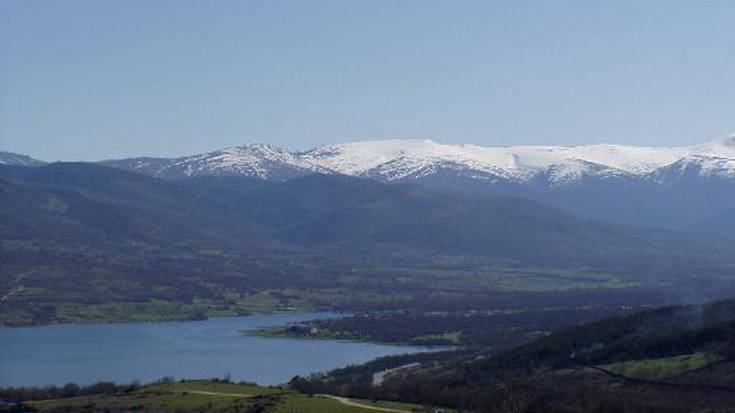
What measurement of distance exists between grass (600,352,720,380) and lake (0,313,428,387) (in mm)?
27844

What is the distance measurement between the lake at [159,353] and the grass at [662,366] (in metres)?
27.8

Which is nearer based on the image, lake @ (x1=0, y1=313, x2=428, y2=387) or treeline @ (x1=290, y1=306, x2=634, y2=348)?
lake @ (x1=0, y1=313, x2=428, y2=387)

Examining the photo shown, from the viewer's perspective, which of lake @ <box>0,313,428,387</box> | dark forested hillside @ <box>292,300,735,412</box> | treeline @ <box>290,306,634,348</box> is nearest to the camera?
dark forested hillside @ <box>292,300,735,412</box>

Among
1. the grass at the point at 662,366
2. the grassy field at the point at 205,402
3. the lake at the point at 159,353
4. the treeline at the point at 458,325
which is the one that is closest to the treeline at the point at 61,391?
the grassy field at the point at 205,402

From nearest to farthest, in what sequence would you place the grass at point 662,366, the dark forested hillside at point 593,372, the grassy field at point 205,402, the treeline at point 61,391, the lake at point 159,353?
the grassy field at point 205,402 → the dark forested hillside at point 593,372 → the grass at point 662,366 → the treeline at point 61,391 → the lake at point 159,353

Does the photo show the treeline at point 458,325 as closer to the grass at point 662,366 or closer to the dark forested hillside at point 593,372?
the dark forested hillside at point 593,372

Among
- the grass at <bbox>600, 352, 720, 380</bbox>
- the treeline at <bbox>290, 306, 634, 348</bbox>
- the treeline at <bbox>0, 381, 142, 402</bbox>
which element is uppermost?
the treeline at <bbox>290, 306, 634, 348</bbox>

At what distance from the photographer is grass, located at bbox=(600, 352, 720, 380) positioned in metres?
75.5

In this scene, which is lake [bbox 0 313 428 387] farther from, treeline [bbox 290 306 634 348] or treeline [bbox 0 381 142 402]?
treeline [bbox 0 381 142 402]

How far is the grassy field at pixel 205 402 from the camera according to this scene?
2697 inches

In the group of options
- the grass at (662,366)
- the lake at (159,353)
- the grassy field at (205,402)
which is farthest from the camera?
the lake at (159,353)

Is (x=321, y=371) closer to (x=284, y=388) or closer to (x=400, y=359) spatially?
(x=400, y=359)

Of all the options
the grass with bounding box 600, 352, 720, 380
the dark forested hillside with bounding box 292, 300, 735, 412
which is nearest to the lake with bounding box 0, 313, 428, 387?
the dark forested hillside with bounding box 292, 300, 735, 412

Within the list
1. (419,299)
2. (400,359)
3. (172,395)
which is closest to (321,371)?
(400,359)
